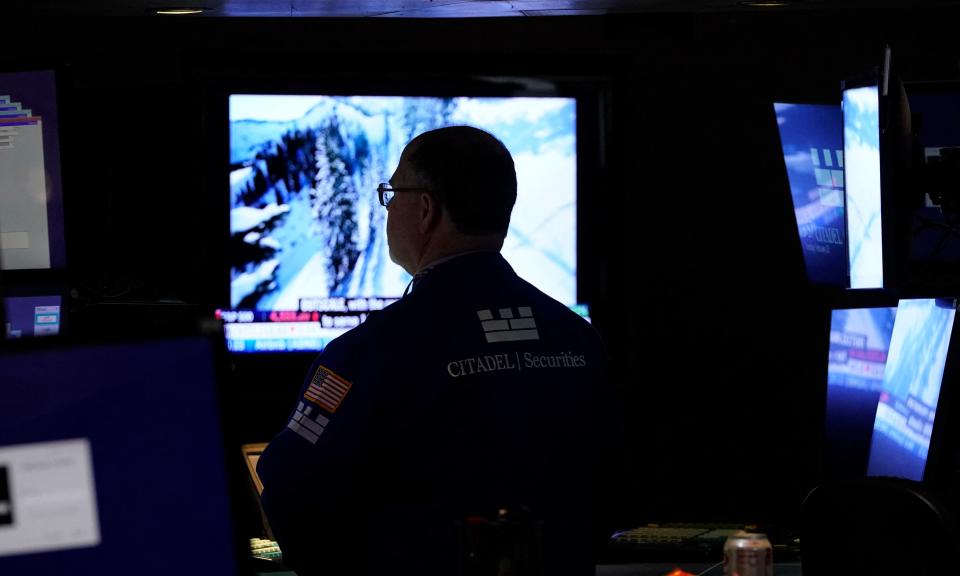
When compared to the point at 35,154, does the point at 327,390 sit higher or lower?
lower

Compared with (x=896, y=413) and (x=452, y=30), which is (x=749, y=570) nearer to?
(x=896, y=413)

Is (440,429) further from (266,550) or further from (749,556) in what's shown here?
(266,550)

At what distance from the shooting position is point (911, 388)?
2.11 m

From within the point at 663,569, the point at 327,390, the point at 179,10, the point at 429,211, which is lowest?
the point at 663,569

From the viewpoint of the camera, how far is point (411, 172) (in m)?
2.11

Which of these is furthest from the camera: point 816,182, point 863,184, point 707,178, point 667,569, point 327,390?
point 707,178

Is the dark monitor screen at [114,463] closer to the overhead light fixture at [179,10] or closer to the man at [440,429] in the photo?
the man at [440,429]

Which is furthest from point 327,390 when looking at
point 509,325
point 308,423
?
point 509,325

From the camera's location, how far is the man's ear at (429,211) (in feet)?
6.84

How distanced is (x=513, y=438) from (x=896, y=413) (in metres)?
0.66

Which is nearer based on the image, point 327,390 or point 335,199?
point 327,390

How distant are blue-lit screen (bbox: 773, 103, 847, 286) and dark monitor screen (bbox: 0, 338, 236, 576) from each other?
7.09 feet

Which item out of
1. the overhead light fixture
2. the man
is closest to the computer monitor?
the man

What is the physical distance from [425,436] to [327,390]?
15 cm
